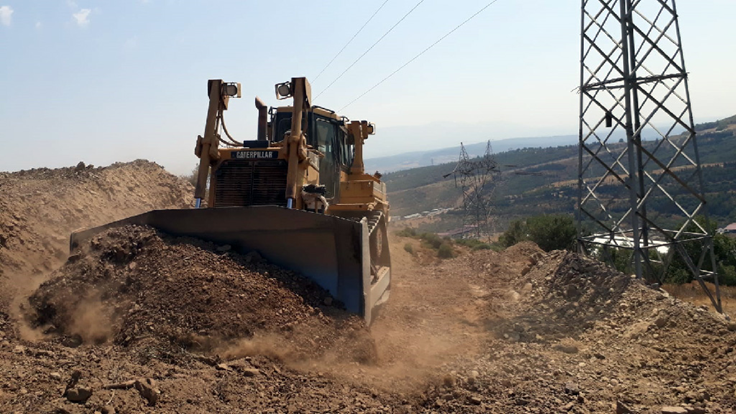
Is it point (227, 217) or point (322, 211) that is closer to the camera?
point (227, 217)

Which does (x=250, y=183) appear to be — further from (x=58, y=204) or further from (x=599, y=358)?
(x=58, y=204)

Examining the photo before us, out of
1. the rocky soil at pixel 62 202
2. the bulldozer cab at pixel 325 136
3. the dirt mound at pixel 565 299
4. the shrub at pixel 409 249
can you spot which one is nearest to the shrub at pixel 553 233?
the shrub at pixel 409 249

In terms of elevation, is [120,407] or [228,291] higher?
[228,291]

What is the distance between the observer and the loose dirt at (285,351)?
4555mm

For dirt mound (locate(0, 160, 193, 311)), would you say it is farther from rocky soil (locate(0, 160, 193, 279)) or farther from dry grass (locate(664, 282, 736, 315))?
dry grass (locate(664, 282, 736, 315))

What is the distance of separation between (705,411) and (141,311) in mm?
5201

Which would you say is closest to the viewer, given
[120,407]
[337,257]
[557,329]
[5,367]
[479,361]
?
[120,407]

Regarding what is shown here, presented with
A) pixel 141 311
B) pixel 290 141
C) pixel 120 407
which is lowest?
pixel 120 407

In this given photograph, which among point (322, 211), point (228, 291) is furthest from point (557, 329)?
point (228, 291)

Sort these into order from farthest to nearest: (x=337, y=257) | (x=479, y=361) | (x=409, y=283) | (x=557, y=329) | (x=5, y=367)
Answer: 1. (x=409, y=283)
2. (x=557, y=329)
3. (x=337, y=257)
4. (x=479, y=361)
5. (x=5, y=367)

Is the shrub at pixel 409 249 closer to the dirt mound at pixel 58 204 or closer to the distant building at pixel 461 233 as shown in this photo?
the dirt mound at pixel 58 204

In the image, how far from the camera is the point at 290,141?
779cm

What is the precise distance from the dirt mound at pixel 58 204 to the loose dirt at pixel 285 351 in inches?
59.1

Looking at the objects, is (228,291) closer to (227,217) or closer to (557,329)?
(227,217)
